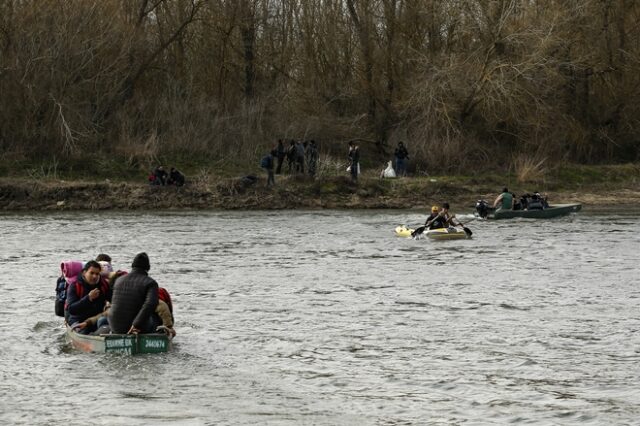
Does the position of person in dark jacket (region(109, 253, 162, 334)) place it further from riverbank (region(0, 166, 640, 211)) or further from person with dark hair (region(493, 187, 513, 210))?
riverbank (region(0, 166, 640, 211))

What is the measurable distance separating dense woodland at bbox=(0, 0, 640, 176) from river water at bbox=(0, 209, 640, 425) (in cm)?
1419

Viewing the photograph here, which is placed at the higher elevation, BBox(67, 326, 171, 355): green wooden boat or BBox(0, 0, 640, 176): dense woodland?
BBox(0, 0, 640, 176): dense woodland

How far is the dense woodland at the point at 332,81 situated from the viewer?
48.5m

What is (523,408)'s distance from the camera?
48.6ft

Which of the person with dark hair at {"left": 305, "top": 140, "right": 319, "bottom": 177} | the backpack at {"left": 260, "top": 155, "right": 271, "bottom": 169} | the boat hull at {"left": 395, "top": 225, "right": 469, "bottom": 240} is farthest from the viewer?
the person with dark hair at {"left": 305, "top": 140, "right": 319, "bottom": 177}

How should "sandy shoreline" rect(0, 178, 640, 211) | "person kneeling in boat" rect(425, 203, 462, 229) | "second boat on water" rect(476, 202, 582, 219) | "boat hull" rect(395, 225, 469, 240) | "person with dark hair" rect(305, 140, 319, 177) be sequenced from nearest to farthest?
"boat hull" rect(395, 225, 469, 240)
"person kneeling in boat" rect(425, 203, 462, 229)
"second boat on water" rect(476, 202, 582, 219)
"sandy shoreline" rect(0, 178, 640, 211)
"person with dark hair" rect(305, 140, 319, 177)

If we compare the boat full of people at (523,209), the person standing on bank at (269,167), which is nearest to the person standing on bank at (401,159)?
the person standing on bank at (269,167)

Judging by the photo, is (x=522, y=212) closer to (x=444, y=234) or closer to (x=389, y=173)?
(x=444, y=234)

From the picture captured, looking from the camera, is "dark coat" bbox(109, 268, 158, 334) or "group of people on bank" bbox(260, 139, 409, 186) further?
"group of people on bank" bbox(260, 139, 409, 186)

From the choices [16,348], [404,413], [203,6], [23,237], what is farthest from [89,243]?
[203,6]

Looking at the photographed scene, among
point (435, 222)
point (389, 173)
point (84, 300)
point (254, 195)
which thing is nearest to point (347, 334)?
point (84, 300)

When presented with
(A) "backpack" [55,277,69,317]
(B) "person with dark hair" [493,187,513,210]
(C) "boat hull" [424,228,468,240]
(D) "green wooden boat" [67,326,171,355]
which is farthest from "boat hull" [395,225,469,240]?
(D) "green wooden boat" [67,326,171,355]

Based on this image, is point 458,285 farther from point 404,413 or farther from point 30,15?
point 30,15

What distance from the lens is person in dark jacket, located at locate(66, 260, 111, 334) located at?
1772cm
